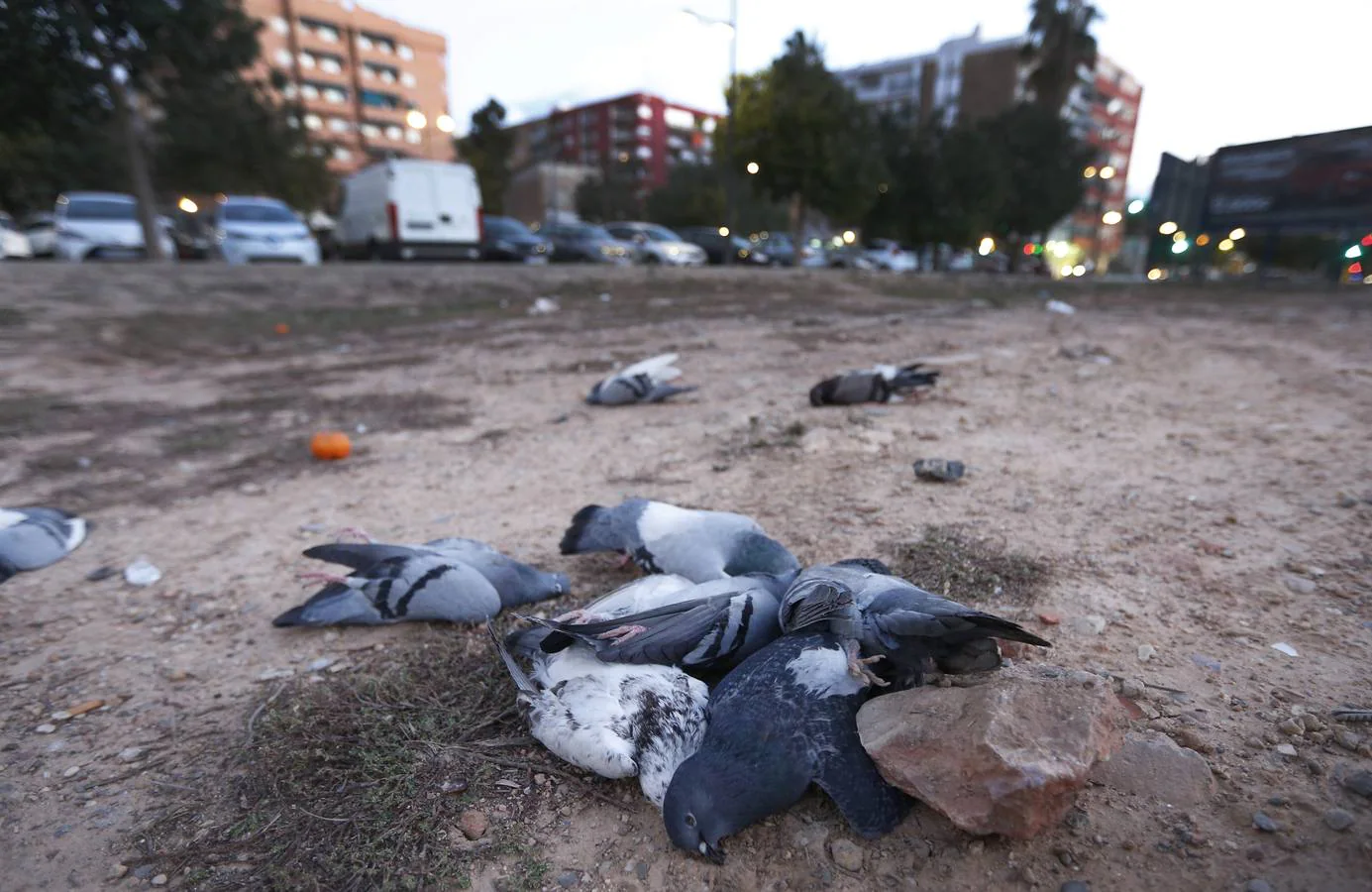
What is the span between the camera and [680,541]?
84.8 inches

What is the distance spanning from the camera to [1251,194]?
14.3m

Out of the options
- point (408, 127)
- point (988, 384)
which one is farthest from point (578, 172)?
point (988, 384)

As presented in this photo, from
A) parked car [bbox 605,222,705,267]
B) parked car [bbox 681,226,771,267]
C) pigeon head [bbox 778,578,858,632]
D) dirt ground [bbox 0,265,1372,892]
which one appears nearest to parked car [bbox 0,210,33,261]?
dirt ground [bbox 0,265,1372,892]

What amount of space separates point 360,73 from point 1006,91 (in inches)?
1815

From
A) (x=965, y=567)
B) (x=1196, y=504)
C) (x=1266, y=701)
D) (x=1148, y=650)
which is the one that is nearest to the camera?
(x=1266, y=701)

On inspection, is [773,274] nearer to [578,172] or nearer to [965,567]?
[965,567]

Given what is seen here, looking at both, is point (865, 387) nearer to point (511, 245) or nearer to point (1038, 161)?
point (511, 245)

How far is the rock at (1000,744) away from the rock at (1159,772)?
0.37 feet

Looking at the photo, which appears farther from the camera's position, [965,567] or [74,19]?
[74,19]

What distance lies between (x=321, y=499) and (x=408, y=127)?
5797 centimetres

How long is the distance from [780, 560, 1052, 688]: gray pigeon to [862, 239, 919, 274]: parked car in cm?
2330

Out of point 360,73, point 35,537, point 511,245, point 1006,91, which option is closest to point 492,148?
point 360,73

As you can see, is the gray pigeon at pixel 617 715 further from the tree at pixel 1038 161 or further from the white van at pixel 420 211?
the tree at pixel 1038 161

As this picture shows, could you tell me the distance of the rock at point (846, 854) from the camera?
50.3 inches
